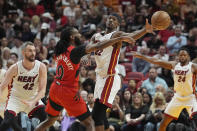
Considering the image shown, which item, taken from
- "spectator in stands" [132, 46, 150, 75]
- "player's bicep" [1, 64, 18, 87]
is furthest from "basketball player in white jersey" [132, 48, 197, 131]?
"spectator in stands" [132, 46, 150, 75]

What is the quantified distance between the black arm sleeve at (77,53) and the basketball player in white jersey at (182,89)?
8.35ft

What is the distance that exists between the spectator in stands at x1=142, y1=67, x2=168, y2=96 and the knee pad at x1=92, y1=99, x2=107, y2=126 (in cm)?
455

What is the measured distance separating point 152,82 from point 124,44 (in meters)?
2.78

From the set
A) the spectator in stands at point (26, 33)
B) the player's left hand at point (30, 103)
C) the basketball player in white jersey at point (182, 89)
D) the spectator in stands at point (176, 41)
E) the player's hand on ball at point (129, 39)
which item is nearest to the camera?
the player's hand on ball at point (129, 39)

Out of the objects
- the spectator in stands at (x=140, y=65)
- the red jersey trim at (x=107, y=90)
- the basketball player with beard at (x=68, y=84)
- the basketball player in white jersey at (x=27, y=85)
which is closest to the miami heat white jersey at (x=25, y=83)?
the basketball player in white jersey at (x=27, y=85)

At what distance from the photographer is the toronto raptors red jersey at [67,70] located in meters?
7.35

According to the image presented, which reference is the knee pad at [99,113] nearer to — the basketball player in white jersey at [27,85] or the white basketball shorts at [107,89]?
the white basketball shorts at [107,89]

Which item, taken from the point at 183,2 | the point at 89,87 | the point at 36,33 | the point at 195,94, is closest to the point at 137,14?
the point at 183,2

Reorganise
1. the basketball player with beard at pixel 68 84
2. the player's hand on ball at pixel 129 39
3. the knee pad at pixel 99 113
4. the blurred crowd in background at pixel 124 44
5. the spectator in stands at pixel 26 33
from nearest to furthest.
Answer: the player's hand on ball at pixel 129 39
the basketball player with beard at pixel 68 84
the knee pad at pixel 99 113
the blurred crowd in background at pixel 124 44
the spectator in stands at pixel 26 33

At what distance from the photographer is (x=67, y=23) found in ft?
54.2

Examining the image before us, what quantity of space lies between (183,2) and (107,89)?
9.49 metres

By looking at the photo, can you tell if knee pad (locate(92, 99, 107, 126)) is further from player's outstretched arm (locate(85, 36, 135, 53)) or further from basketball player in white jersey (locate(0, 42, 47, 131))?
player's outstretched arm (locate(85, 36, 135, 53))

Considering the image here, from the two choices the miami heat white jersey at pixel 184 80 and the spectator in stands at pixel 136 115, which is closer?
the miami heat white jersey at pixel 184 80

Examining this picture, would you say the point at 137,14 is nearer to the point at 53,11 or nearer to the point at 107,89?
the point at 53,11
